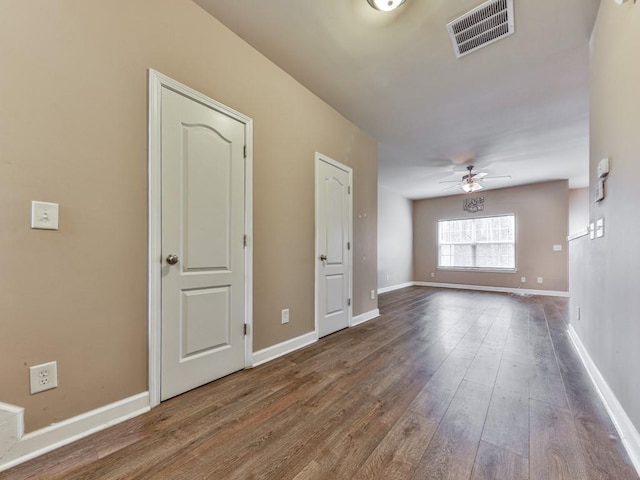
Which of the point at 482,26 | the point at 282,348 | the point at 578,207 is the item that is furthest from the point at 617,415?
the point at 578,207

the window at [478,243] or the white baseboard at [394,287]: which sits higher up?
the window at [478,243]

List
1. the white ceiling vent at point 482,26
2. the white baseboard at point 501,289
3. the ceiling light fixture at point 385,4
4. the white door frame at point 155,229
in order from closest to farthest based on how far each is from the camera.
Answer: the white door frame at point 155,229 → the ceiling light fixture at point 385,4 → the white ceiling vent at point 482,26 → the white baseboard at point 501,289

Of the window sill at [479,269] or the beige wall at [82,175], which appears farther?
the window sill at [479,269]

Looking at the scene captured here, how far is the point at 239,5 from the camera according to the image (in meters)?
1.95

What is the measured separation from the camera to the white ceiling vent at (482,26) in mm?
1914

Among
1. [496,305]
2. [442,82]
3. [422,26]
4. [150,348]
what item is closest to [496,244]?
[496,305]

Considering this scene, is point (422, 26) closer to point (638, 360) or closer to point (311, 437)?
point (638, 360)

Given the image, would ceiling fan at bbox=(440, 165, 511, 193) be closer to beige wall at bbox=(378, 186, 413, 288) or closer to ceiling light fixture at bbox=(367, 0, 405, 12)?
beige wall at bbox=(378, 186, 413, 288)

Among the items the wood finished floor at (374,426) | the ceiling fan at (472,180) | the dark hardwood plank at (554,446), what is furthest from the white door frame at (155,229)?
the ceiling fan at (472,180)

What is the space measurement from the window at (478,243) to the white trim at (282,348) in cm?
611

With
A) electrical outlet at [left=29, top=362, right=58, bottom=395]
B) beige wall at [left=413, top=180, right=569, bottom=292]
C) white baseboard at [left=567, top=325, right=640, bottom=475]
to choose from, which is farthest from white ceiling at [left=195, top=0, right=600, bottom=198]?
white baseboard at [left=567, top=325, right=640, bottom=475]

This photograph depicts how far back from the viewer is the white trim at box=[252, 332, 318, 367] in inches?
92.4

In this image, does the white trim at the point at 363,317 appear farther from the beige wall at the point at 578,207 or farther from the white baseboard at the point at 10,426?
the beige wall at the point at 578,207

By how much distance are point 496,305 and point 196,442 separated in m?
5.32
